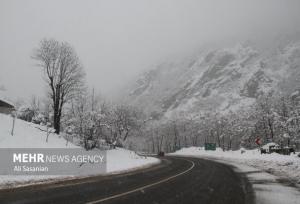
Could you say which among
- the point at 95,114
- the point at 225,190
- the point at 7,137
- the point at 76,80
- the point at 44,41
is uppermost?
the point at 44,41

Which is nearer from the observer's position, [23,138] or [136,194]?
[136,194]

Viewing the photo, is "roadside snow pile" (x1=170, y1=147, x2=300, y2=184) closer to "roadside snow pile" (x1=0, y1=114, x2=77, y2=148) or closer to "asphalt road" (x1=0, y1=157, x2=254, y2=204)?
"asphalt road" (x1=0, y1=157, x2=254, y2=204)

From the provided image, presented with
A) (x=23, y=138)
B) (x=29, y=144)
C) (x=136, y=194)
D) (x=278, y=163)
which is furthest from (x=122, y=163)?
(x=136, y=194)

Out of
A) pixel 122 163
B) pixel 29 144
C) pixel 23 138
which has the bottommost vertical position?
pixel 122 163

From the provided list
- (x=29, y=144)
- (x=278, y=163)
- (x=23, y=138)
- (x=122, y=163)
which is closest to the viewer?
(x=29, y=144)

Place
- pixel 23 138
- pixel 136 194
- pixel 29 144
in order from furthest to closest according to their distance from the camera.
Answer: pixel 23 138
pixel 29 144
pixel 136 194

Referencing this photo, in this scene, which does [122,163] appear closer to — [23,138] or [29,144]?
[29,144]

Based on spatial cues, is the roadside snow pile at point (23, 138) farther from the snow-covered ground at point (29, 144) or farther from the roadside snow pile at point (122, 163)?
the roadside snow pile at point (122, 163)

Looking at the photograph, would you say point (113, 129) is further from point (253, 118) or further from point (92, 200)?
point (253, 118)

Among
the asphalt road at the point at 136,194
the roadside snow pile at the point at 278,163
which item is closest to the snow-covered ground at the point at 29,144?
the asphalt road at the point at 136,194

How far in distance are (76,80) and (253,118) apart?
66219 millimetres

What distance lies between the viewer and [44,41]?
41125 mm

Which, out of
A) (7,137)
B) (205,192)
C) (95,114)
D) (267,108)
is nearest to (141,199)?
(205,192)

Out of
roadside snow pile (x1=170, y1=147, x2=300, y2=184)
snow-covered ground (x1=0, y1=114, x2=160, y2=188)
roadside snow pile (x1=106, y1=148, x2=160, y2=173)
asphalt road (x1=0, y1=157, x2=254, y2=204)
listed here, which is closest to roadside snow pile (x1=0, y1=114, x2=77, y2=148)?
snow-covered ground (x1=0, y1=114, x2=160, y2=188)
